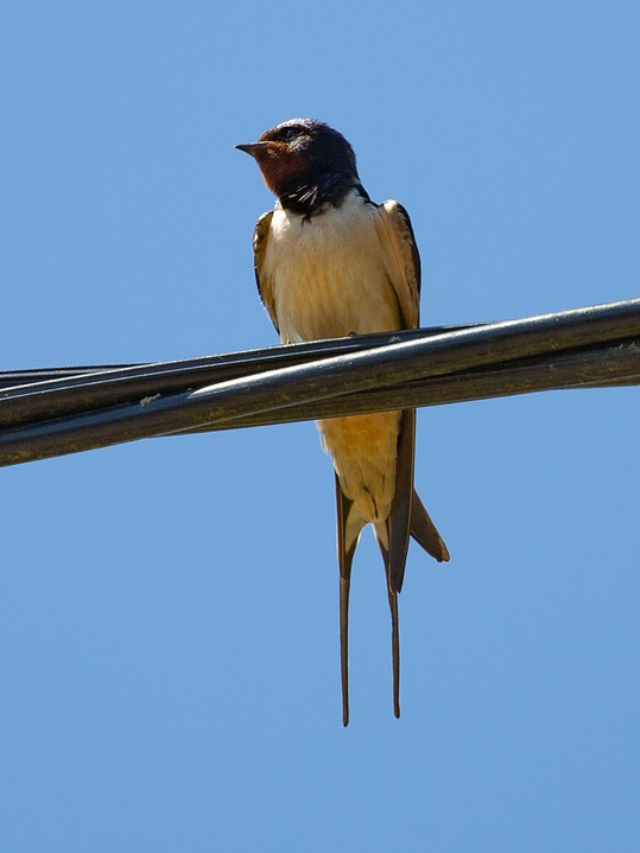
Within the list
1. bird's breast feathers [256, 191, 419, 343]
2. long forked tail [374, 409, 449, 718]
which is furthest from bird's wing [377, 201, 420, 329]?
long forked tail [374, 409, 449, 718]

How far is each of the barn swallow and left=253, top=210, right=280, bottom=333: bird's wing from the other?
18mm

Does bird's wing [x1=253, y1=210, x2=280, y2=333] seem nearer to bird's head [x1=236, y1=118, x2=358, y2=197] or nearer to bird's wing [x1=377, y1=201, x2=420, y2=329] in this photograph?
bird's head [x1=236, y1=118, x2=358, y2=197]

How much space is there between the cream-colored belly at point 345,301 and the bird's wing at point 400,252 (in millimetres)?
24

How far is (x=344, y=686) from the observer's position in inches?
123

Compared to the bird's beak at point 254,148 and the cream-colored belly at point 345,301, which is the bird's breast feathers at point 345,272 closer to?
the cream-colored belly at point 345,301

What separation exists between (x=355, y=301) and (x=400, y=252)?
19cm

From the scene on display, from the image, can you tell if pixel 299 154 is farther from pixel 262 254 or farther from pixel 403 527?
pixel 403 527

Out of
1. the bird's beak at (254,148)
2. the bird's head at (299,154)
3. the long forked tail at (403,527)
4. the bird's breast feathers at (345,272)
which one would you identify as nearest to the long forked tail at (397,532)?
the long forked tail at (403,527)

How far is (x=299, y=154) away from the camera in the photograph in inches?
173

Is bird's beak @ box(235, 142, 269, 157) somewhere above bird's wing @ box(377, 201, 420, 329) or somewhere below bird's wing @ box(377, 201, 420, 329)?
above

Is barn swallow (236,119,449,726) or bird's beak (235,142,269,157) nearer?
barn swallow (236,119,449,726)

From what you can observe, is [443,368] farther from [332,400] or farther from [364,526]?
[364,526]

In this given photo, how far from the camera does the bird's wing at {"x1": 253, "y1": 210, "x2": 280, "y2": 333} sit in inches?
167

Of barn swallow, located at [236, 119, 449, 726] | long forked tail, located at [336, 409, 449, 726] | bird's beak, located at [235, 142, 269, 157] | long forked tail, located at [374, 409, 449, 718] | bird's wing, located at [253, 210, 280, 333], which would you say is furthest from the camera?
bird's beak, located at [235, 142, 269, 157]
